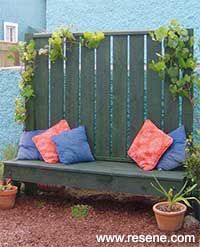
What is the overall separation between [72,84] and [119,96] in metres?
0.67

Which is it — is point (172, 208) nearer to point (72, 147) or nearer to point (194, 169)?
point (194, 169)

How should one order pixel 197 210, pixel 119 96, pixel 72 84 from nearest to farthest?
1. pixel 197 210
2. pixel 119 96
3. pixel 72 84

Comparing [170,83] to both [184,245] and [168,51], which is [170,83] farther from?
[184,245]

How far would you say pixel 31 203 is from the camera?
5.59 meters

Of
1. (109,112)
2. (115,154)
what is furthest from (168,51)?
(115,154)

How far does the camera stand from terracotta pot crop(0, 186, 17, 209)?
525cm

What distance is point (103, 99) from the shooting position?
18.4 feet

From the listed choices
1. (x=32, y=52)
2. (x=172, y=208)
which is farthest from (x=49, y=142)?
(x=172, y=208)

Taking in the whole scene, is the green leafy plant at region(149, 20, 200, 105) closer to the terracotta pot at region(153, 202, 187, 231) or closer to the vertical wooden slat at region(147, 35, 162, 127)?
the vertical wooden slat at region(147, 35, 162, 127)

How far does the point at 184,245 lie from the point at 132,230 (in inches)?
23.2

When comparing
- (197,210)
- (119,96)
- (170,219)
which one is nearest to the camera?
(170,219)

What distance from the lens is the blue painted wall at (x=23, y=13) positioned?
1400cm

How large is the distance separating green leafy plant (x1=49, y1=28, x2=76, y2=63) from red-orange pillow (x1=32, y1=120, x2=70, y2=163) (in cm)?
88

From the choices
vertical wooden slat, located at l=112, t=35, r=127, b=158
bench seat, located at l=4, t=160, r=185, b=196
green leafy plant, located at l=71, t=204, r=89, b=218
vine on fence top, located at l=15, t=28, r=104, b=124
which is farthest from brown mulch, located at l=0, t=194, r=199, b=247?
vine on fence top, located at l=15, t=28, r=104, b=124
